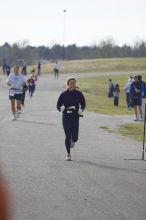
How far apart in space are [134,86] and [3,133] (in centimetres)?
753

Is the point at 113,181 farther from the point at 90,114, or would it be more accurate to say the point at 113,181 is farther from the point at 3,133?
the point at 90,114

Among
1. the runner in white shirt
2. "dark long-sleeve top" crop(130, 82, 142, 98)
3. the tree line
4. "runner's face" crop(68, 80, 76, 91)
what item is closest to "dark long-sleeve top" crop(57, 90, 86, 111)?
"runner's face" crop(68, 80, 76, 91)

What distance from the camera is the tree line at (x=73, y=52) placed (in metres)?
141

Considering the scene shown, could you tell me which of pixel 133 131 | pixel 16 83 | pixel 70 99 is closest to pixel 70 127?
pixel 70 99

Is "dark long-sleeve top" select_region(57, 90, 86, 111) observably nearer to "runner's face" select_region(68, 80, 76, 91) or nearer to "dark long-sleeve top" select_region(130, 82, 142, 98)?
"runner's face" select_region(68, 80, 76, 91)

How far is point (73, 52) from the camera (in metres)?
191

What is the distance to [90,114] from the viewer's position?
2744 centimetres

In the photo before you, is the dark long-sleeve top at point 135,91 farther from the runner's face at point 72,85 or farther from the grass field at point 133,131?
the runner's face at point 72,85

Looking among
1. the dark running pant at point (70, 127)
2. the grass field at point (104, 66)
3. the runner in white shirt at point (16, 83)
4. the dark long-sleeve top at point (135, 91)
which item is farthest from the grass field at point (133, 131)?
the grass field at point (104, 66)

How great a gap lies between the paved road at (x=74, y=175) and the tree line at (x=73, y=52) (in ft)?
360

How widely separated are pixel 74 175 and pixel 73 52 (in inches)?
7122

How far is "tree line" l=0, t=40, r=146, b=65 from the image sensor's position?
464 feet

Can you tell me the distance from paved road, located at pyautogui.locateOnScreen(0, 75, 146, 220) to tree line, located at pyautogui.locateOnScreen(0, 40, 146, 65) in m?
110

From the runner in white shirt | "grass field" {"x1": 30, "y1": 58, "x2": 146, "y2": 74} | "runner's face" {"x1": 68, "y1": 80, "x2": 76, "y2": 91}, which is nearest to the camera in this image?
"runner's face" {"x1": 68, "y1": 80, "x2": 76, "y2": 91}
